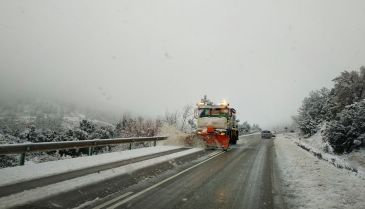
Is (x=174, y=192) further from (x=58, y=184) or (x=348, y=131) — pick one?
(x=348, y=131)

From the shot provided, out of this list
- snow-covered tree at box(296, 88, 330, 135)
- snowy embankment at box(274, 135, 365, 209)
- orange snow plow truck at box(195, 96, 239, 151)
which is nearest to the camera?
snowy embankment at box(274, 135, 365, 209)

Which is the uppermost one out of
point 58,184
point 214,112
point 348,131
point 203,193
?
point 214,112

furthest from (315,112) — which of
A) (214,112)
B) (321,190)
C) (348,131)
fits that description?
(321,190)

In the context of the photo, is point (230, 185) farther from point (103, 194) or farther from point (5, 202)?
point (5, 202)

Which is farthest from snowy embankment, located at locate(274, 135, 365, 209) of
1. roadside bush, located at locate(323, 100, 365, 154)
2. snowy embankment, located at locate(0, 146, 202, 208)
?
roadside bush, located at locate(323, 100, 365, 154)

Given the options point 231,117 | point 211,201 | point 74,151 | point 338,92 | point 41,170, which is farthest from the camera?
point 338,92

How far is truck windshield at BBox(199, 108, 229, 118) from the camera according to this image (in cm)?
2605

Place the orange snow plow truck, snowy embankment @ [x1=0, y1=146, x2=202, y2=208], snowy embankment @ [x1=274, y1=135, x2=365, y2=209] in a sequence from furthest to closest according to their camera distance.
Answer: the orange snow plow truck < snowy embankment @ [x1=274, y1=135, x2=365, y2=209] < snowy embankment @ [x1=0, y1=146, x2=202, y2=208]

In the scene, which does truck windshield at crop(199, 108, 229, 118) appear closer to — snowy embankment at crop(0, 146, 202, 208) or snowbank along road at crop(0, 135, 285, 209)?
snowy embankment at crop(0, 146, 202, 208)

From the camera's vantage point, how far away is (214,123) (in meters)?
25.4

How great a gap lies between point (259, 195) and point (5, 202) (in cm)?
551

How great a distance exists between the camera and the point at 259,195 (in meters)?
8.29

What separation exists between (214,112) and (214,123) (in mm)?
1137

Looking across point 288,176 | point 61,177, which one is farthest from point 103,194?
point 288,176
